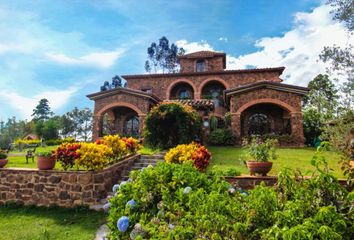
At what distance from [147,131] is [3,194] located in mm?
6950

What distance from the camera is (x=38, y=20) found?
6.46m

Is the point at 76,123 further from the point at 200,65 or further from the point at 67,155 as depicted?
the point at 67,155

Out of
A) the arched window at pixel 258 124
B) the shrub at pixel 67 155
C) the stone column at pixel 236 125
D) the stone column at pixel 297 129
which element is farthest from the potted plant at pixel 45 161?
the arched window at pixel 258 124

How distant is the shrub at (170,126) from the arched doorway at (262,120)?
24.6ft

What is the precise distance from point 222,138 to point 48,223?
41.4 feet

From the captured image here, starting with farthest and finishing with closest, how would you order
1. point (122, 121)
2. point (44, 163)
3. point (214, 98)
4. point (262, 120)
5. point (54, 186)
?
point (214, 98)
point (122, 121)
point (262, 120)
point (44, 163)
point (54, 186)

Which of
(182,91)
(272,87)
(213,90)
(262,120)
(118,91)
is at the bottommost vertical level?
(262,120)

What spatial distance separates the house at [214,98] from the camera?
1666 cm

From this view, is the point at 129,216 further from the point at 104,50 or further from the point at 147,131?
the point at 147,131

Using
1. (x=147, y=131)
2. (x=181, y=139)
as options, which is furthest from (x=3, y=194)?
(x=181, y=139)

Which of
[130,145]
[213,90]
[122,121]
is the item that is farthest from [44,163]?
[213,90]

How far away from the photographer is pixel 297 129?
53.5ft

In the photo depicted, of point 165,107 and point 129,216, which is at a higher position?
point 165,107

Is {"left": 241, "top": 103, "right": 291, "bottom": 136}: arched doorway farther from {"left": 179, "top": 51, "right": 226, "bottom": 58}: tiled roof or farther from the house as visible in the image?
{"left": 179, "top": 51, "right": 226, "bottom": 58}: tiled roof
